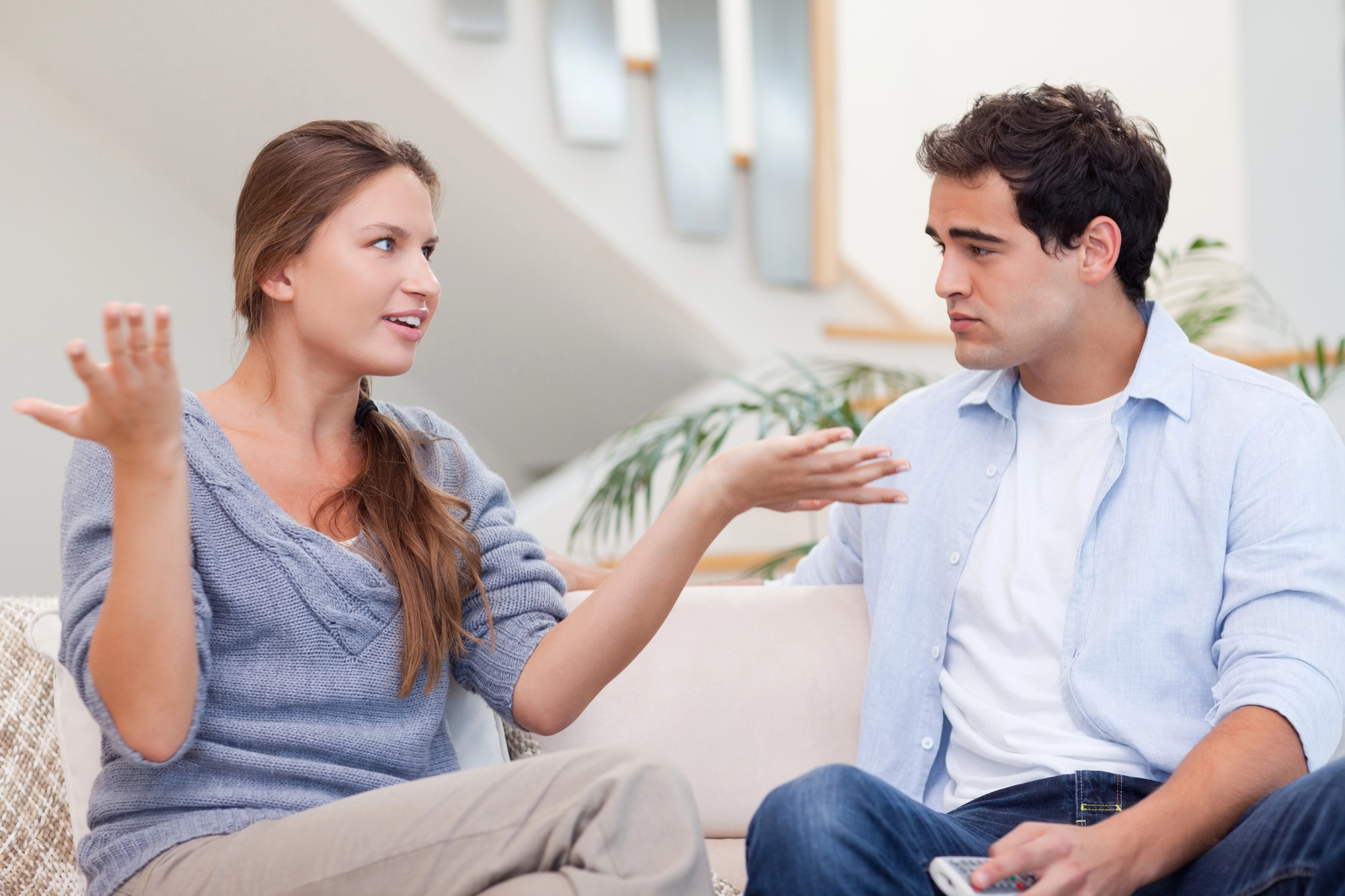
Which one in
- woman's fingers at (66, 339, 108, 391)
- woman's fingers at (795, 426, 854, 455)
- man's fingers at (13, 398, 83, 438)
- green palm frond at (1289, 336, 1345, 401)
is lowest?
green palm frond at (1289, 336, 1345, 401)

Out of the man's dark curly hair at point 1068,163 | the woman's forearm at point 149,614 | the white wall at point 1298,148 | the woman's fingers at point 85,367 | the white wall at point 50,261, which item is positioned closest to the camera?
the woman's fingers at point 85,367

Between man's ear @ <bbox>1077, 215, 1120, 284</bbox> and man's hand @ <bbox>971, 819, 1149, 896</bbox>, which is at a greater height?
man's ear @ <bbox>1077, 215, 1120, 284</bbox>

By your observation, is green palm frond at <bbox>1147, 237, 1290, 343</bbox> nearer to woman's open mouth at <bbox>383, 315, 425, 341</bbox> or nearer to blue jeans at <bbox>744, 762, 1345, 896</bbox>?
blue jeans at <bbox>744, 762, 1345, 896</bbox>

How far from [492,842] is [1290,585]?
2.70 feet

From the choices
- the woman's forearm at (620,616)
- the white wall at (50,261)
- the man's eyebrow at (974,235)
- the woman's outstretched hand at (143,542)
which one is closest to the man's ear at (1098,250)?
the man's eyebrow at (974,235)

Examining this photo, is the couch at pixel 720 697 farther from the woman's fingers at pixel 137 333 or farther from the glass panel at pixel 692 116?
the glass panel at pixel 692 116

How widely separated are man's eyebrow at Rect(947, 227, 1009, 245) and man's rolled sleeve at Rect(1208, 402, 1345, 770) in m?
0.38

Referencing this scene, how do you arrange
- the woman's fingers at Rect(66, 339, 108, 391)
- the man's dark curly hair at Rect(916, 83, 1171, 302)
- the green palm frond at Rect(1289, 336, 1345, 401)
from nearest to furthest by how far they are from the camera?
the woman's fingers at Rect(66, 339, 108, 391)
the man's dark curly hair at Rect(916, 83, 1171, 302)
the green palm frond at Rect(1289, 336, 1345, 401)

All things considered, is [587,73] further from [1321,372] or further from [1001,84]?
[1321,372]

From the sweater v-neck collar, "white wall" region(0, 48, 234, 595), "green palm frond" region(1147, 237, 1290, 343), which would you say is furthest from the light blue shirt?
"white wall" region(0, 48, 234, 595)

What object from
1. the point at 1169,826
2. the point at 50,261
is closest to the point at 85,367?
the point at 1169,826

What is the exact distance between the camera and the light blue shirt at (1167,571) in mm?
1174

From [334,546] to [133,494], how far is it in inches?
11.7

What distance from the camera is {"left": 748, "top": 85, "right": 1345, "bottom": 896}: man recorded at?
105 cm
